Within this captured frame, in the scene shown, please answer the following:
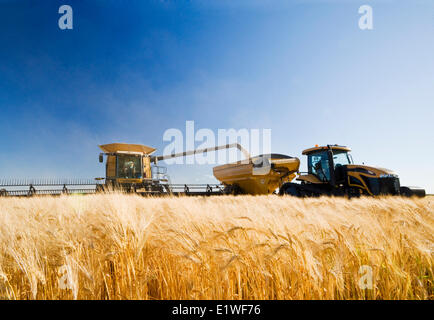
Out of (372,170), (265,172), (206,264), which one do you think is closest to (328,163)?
(372,170)

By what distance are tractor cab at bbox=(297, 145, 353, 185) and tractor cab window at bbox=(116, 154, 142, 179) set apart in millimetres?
8511

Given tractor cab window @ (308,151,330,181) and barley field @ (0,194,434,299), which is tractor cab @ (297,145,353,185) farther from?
barley field @ (0,194,434,299)

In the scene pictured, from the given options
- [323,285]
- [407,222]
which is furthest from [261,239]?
[407,222]

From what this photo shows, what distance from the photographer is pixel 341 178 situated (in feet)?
29.0

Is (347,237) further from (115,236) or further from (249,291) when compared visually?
(115,236)

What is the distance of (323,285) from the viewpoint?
134cm

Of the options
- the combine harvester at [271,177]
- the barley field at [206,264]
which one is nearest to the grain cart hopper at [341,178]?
the combine harvester at [271,177]

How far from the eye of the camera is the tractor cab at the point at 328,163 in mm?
8630

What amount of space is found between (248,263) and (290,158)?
10309mm

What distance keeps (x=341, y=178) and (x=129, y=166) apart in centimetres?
1021

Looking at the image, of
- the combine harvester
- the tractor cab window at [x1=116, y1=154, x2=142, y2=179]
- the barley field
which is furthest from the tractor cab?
the tractor cab window at [x1=116, y1=154, x2=142, y2=179]

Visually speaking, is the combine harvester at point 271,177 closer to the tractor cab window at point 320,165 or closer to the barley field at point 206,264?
the tractor cab window at point 320,165

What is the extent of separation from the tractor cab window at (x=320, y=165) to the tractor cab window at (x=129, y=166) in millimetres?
8697

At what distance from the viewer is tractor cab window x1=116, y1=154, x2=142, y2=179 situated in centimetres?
1202
